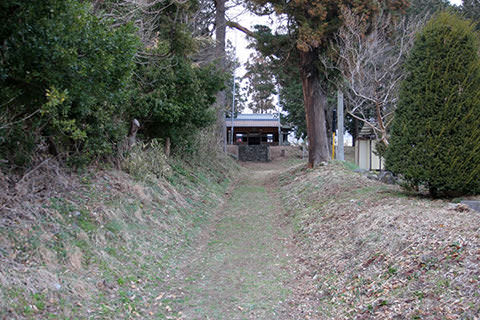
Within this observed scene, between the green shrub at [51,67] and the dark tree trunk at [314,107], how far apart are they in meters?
11.6

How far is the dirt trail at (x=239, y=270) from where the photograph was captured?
17.4 ft

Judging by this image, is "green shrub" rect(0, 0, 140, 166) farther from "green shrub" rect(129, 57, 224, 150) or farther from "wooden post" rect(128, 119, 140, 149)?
"green shrub" rect(129, 57, 224, 150)

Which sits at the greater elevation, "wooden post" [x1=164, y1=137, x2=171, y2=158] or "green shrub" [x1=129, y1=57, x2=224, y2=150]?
"green shrub" [x1=129, y1=57, x2=224, y2=150]

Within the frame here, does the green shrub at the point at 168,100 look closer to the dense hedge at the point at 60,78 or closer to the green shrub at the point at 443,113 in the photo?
the dense hedge at the point at 60,78

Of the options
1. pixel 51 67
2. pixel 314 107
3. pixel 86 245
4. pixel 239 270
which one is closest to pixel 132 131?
pixel 86 245

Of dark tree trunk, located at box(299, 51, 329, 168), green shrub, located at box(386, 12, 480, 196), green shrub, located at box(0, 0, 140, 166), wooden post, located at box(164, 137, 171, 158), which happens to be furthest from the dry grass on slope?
dark tree trunk, located at box(299, 51, 329, 168)

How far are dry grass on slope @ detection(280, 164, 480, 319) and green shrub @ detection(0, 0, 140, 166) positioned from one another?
14.6 feet

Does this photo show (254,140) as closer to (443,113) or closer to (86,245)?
(443,113)

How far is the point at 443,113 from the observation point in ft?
27.2

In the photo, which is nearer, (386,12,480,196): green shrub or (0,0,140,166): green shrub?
(0,0,140,166): green shrub

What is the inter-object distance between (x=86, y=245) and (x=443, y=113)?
24.5 feet

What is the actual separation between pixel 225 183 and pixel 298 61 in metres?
6.37

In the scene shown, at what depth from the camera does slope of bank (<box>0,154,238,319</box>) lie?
4.51 meters

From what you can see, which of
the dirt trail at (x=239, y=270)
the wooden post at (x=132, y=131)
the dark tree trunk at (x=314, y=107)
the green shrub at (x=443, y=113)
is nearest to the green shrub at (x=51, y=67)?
the dirt trail at (x=239, y=270)
